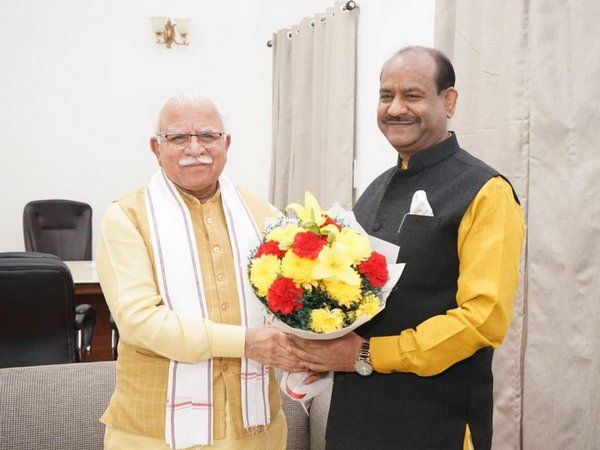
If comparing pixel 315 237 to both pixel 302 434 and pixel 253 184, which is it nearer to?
pixel 302 434

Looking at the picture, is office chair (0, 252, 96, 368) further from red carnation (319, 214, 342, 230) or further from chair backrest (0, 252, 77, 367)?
red carnation (319, 214, 342, 230)

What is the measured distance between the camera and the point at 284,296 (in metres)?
1.30

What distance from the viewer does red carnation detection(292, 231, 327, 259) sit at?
1307mm

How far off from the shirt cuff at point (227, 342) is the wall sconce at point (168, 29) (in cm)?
489

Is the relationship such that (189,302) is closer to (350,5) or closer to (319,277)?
(319,277)

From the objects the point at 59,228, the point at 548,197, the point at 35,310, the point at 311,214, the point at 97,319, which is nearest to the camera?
the point at 311,214

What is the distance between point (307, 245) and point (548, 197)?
1.46 meters

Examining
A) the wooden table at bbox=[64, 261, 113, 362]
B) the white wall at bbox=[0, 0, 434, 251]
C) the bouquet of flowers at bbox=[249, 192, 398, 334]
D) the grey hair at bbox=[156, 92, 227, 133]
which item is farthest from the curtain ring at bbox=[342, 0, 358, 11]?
the bouquet of flowers at bbox=[249, 192, 398, 334]

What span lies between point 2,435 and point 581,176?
2.07m

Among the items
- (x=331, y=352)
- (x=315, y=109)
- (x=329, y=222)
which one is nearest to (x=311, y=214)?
(x=329, y=222)

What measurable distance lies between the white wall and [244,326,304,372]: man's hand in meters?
4.56

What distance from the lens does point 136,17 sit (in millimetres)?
5910

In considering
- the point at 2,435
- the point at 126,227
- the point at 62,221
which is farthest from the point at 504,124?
the point at 62,221

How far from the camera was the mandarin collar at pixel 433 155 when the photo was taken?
1.49 meters
